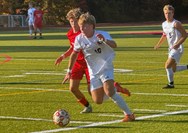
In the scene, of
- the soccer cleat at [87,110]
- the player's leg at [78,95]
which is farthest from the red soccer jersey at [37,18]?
the soccer cleat at [87,110]

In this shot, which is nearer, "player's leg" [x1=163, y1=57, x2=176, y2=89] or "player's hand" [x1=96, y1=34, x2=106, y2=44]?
"player's hand" [x1=96, y1=34, x2=106, y2=44]

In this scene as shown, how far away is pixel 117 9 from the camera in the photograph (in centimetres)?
8206

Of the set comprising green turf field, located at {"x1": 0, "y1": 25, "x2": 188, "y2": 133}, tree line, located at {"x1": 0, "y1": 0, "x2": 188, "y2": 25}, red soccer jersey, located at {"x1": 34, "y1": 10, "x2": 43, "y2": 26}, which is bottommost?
tree line, located at {"x1": 0, "y1": 0, "x2": 188, "y2": 25}

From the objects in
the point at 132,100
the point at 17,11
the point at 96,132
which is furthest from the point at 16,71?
the point at 17,11

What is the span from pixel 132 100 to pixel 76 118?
7.82ft

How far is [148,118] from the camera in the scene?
10.6 meters

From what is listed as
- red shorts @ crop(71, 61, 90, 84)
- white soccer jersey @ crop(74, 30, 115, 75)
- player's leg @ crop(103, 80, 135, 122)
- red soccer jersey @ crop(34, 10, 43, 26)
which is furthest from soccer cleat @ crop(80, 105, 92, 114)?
red soccer jersey @ crop(34, 10, 43, 26)

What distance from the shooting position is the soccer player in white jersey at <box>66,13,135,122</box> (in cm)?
1021

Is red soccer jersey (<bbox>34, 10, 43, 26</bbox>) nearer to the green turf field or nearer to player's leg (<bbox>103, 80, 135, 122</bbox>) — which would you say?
the green turf field

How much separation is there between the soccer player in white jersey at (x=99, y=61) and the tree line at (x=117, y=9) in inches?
2545

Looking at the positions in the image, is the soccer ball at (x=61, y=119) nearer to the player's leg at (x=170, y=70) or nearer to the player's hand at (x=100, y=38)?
the player's hand at (x=100, y=38)

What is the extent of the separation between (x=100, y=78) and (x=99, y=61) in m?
0.28

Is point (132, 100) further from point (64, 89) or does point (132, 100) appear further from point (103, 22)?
point (103, 22)

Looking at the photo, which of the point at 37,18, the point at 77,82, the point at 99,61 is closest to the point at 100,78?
the point at 99,61
